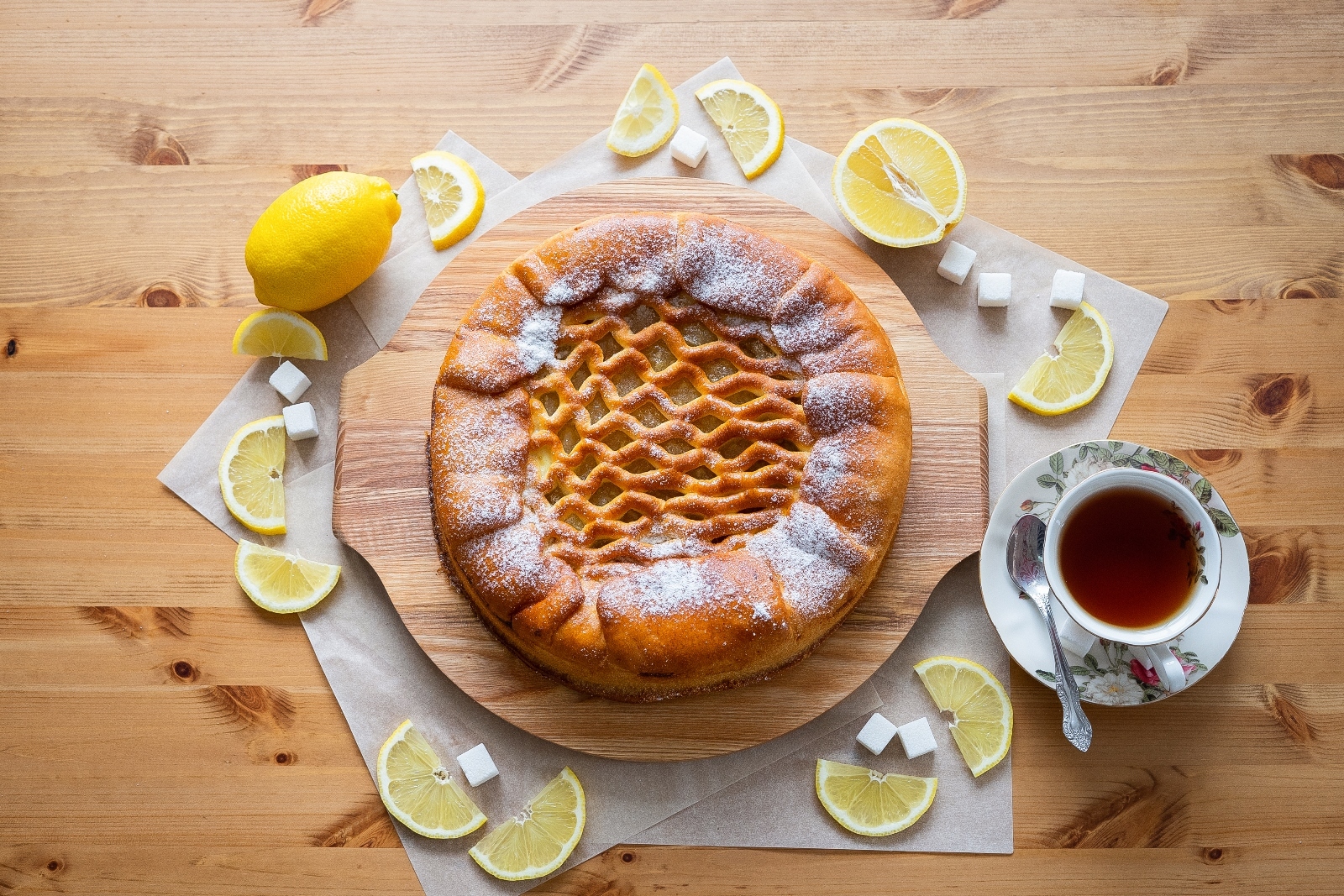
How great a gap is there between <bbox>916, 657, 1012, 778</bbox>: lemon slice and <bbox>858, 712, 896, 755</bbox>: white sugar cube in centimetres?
12

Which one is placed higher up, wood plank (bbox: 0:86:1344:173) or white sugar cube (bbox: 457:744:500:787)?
wood plank (bbox: 0:86:1344:173)

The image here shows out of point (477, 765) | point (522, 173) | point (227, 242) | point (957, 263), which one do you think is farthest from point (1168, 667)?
point (227, 242)

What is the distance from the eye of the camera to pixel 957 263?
7.11ft

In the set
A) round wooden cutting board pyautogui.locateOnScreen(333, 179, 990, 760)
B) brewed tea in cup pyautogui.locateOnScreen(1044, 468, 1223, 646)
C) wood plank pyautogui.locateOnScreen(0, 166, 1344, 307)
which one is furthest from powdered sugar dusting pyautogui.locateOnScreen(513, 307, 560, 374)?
brewed tea in cup pyautogui.locateOnScreen(1044, 468, 1223, 646)

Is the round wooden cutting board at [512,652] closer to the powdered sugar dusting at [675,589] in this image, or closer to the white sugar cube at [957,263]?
the white sugar cube at [957,263]

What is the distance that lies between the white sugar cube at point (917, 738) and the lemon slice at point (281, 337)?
147 cm

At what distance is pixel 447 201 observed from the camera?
7.29ft

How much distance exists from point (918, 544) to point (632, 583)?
61 cm

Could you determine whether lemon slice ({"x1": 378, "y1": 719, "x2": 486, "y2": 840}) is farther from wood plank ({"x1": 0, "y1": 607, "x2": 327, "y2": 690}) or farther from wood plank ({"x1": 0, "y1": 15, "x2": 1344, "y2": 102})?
wood plank ({"x1": 0, "y1": 15, "x2": 1344, "y2": 102})

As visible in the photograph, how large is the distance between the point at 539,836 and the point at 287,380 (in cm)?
110

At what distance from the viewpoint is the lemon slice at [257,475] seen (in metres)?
2.16

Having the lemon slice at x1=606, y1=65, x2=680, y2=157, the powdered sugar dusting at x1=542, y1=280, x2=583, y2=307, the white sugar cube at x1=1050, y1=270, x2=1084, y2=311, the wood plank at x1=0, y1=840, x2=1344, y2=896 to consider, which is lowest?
the wood plank at x1=0, y1=840, x2=1344, y2=896

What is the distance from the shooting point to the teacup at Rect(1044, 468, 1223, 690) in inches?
73.4

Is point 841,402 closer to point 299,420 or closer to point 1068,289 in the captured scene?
point 1068,289
